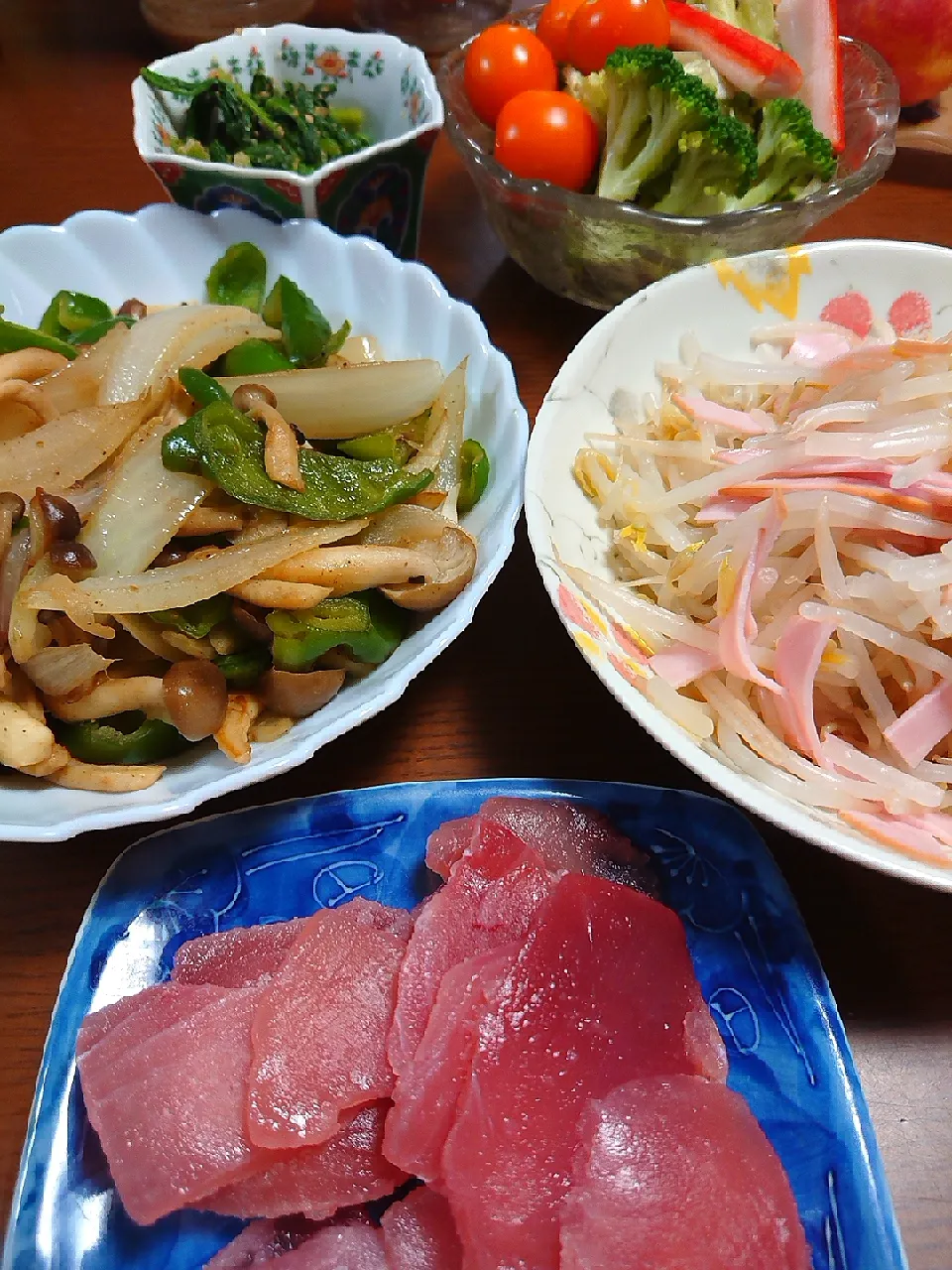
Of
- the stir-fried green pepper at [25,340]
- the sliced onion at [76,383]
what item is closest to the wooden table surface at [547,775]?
the sliced onion at [76,383]

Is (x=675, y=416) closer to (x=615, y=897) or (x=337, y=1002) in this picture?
(x=615, y=897)


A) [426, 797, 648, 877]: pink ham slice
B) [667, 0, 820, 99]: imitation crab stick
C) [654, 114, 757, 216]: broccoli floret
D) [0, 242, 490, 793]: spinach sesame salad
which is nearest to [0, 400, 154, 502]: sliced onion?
[0, 242, 490, 793]: spinach sesame salad

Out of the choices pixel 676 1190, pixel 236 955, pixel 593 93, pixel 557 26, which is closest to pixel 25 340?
pixel 236 955

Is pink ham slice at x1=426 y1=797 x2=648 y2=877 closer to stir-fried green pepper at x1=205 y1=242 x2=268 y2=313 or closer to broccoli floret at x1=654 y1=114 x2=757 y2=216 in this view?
stir-fried green pepper at x1=205 y1=242 x2=268 y2=313

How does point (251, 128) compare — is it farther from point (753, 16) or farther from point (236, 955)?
point (236, 955)

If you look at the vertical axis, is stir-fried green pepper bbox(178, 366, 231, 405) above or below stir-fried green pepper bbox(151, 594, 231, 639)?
above
